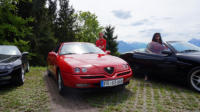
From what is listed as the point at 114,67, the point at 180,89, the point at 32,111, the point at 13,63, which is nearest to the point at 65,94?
the point at 32,111

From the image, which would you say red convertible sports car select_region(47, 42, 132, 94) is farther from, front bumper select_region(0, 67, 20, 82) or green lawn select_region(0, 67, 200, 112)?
front bumper select_region(0, 67, 20, 82)

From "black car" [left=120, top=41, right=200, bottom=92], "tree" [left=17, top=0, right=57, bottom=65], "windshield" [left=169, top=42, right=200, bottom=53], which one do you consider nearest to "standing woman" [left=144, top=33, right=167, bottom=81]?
"black car" [left=120, top=41, right=200, bottom=92]

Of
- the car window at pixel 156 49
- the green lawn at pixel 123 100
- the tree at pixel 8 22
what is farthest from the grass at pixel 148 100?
the tree at pixel 8 22

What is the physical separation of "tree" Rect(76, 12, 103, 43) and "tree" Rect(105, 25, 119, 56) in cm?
488

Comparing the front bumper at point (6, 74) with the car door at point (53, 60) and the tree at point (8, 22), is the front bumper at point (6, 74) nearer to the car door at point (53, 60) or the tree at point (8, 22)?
the car door at point (53, 60)

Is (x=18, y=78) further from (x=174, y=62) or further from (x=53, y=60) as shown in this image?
(x=174, y=62)

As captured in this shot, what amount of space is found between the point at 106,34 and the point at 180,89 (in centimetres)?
3108

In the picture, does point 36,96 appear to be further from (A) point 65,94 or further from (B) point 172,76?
(B) point 172,76

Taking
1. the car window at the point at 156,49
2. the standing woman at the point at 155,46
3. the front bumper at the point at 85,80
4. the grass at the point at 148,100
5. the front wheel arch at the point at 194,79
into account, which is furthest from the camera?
the standing woman at the point at 155,46

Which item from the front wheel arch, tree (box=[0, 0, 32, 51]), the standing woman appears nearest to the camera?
the front wheel arch

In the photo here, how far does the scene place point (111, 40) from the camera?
1316 inches

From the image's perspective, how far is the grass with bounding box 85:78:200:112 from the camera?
2.61m

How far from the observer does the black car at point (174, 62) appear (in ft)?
11.6

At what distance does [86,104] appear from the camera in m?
2.84
